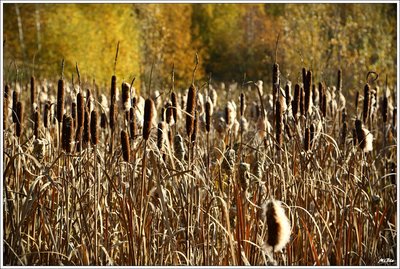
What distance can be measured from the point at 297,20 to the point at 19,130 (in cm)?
1634

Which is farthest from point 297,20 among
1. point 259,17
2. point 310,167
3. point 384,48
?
point 259,17

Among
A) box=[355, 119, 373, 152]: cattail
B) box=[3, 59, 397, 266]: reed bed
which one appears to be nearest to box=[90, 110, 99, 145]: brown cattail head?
box=[3, 59, 397, 266]: reed bed

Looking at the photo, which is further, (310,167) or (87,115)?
(310,167)

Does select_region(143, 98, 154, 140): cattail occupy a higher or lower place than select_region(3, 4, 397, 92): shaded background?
lower

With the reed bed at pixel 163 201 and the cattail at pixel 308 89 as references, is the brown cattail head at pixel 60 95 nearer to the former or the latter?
the reed bed at pixel 163 201

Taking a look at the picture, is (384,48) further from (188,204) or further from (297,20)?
(188,204)

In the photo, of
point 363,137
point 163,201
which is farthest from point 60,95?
point 363,137

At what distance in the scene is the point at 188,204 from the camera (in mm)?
2691

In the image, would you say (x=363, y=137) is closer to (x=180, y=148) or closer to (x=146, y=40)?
(x=180, y=148)

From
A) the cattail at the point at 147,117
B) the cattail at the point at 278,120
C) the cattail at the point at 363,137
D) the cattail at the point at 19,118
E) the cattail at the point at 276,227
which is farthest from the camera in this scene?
the cattail at the point at 363,137

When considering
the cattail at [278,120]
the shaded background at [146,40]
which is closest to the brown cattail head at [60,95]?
the cattail at [278,120]

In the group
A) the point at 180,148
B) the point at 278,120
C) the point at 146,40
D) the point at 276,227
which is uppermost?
the point at 146,40

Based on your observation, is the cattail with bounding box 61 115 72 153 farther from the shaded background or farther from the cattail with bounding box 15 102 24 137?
the shaded background

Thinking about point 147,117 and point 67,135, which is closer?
point 147,117
